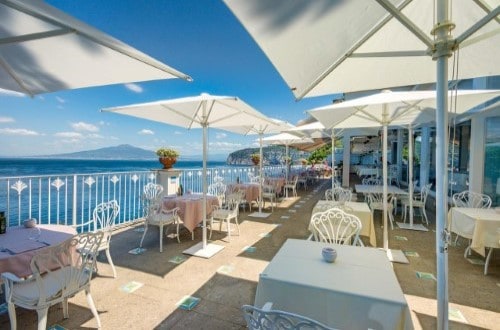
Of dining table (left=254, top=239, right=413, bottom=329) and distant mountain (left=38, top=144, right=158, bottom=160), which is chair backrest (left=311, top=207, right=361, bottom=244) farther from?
distant mountain (left=38, top=144, right=158, bottom=160)

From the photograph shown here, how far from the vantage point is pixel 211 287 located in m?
2.86

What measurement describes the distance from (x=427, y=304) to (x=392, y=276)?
153 cm

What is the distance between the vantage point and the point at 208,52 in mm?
10023

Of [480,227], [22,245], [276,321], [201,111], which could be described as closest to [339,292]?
[276,321]

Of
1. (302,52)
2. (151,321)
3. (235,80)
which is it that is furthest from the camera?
(235,80)

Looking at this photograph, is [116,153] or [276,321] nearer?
[276,321]

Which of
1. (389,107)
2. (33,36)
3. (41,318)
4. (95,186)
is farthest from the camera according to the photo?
(95,186)

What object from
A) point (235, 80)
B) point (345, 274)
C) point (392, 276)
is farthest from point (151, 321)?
point (235, 80)

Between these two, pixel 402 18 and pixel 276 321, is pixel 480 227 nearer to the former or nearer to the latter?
pixel 402 18

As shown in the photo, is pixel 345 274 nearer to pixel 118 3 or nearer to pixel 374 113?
pixel 374 113

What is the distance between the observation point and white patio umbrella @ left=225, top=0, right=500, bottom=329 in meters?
1.45

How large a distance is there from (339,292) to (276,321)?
0.49 metres

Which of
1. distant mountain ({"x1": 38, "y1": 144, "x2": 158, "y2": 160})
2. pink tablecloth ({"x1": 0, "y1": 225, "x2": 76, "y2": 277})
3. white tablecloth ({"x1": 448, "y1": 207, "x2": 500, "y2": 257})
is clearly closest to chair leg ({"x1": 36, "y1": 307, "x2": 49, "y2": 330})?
pink tablecloth ({"x1": 0, "y1": 225, "x2": 76, "y2": 277})

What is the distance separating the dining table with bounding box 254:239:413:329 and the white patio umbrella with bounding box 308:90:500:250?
2.32 metres
